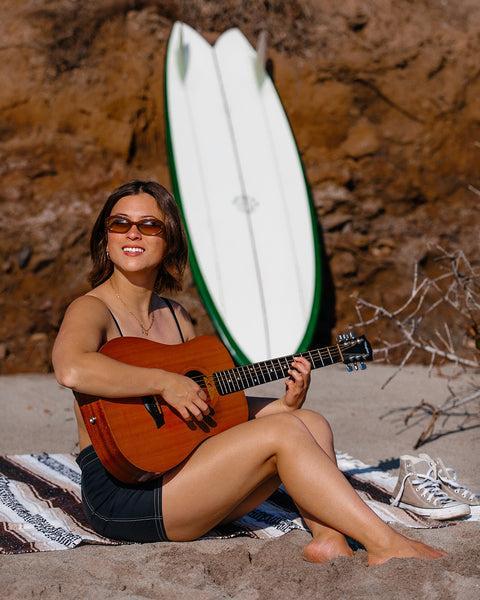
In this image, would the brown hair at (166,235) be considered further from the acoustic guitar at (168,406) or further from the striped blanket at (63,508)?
the striped blanket at (63,508)

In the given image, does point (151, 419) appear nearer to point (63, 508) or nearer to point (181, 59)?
point (63, 508)

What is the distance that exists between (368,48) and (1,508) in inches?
184

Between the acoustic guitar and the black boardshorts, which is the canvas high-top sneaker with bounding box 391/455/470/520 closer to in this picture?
the acoustic guitar

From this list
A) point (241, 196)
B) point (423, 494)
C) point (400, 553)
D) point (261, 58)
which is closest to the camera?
point (400, 553)

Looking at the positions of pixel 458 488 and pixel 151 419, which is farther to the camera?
pixel 458 488

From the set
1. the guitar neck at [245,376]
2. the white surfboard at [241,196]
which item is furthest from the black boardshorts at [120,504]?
the white surfboard at [241,196]

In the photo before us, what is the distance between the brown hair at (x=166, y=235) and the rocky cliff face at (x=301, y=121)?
3.03 meters

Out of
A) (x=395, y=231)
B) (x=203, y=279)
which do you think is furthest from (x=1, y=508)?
(x=395, y=231)

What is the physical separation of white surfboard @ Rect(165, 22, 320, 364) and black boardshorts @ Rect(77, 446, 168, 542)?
2859 mm

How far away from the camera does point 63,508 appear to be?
3.03m

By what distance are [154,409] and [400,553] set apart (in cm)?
78

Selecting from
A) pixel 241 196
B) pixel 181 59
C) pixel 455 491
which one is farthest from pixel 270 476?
pixel 181 59

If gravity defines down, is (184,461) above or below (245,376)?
below

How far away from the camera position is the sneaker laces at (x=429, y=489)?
2.96 m
